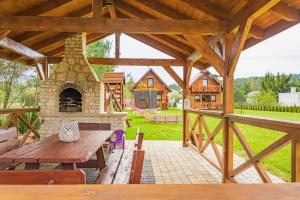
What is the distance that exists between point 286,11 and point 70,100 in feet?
19.0

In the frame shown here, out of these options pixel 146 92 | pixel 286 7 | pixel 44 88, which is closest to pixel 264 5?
pixel 286 7

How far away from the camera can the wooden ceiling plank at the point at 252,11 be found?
2987 millimetres

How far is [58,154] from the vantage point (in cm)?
257

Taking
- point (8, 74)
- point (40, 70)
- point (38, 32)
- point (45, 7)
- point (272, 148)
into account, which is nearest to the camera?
point (272, 148)

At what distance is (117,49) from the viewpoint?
7703mm

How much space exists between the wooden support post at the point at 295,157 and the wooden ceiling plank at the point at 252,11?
1578 millimetres

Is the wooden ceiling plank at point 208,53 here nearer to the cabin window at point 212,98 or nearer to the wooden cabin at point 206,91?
the wooden cabin at point 206,91

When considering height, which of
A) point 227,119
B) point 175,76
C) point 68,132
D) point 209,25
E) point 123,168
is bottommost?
point 123,168

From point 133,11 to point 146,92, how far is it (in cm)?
1955

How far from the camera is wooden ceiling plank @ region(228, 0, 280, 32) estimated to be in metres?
2.99

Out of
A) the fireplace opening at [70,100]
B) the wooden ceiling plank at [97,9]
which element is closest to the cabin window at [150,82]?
the fireplace opening at [70,100]

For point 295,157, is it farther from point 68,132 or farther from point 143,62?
point 143,62

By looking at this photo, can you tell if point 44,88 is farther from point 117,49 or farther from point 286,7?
point 286,7

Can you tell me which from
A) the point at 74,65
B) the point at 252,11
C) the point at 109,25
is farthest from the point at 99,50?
the point at 252,11
